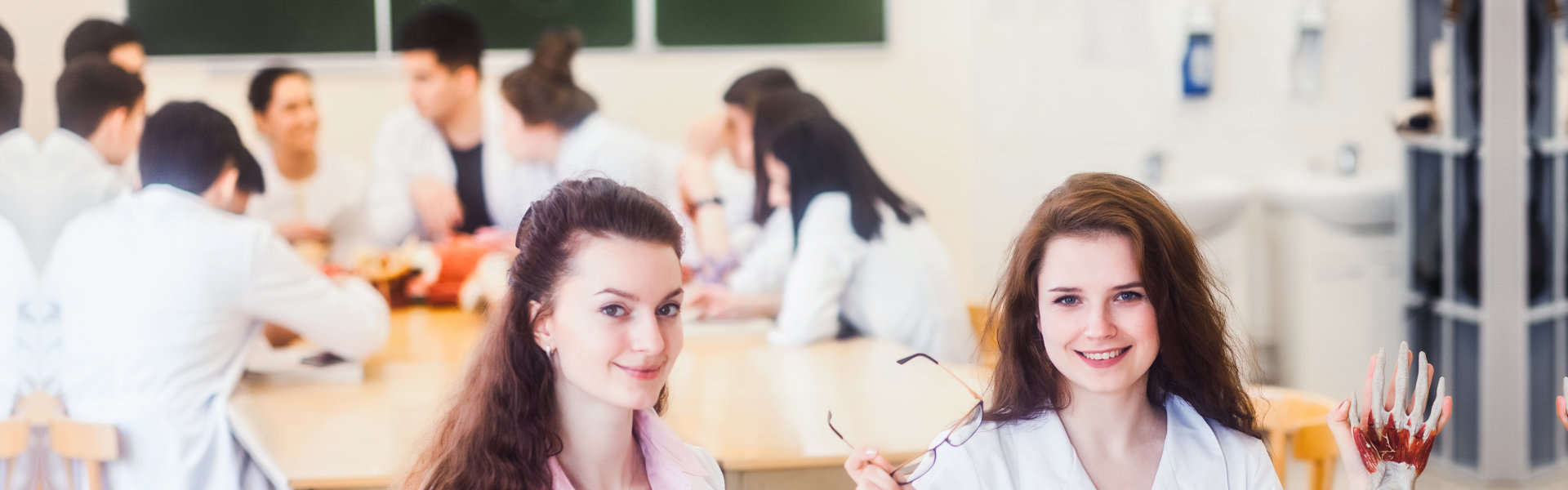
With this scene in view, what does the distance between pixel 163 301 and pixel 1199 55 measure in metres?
3.68

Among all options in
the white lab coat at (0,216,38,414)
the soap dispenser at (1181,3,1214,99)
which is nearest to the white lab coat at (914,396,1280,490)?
the white lab coat at (0,216,38,414)

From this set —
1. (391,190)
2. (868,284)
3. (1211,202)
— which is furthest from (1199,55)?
(391,190)

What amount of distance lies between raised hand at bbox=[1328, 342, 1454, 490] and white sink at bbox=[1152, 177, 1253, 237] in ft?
10.1

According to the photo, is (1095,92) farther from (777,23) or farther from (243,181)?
(243,181)

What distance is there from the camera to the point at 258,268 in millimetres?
2426

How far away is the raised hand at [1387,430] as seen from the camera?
145 cm

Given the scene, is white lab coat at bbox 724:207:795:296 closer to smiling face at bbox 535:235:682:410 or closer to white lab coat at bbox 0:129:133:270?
white lab coat at bbox 0:129:133:270

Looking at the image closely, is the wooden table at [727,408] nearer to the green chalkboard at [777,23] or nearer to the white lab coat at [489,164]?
the white lab coat at [489,164]

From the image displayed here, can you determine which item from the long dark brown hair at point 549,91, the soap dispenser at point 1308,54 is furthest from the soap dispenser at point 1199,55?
the long dark brown hair at point 549,91

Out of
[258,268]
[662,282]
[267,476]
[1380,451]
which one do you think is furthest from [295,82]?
[1380,451]

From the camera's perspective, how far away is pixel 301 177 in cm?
418

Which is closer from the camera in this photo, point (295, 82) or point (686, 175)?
point (295, 82)

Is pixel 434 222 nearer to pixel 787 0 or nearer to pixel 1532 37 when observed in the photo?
pixel 787 0

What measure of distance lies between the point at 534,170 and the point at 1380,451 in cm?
301
